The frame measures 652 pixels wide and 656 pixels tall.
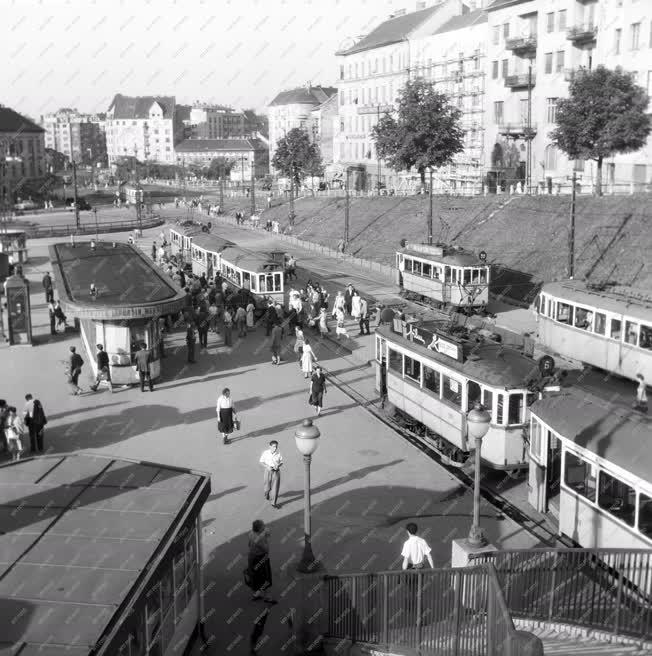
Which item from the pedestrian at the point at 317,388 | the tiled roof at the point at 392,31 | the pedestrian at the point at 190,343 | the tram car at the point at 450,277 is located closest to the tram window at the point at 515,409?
the pedestrian at the point at 317,388

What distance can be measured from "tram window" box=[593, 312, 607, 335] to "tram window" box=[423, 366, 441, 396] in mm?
8459

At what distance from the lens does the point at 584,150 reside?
157ft

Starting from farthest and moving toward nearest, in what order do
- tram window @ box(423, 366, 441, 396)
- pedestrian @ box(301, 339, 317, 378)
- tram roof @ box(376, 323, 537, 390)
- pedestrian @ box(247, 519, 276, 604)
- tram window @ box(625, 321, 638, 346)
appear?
pedestrian @ box(301, 339, 317, 378) < tram window @ box(625, 321, 638, 346) < tram window @ box(423, 366, 441, 396) < tram roof @ box(376, 323, 537, 390) < pedestrian @ box(247, 519, 276, 604)

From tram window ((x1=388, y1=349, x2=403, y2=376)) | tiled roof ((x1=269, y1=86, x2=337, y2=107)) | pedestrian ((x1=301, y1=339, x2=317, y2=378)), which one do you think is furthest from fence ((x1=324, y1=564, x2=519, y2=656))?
tiled roof ((x1=269, y1=86, x2=337, y2=107))

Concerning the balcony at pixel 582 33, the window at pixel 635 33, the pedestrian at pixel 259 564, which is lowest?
the pedestrian at pixel 259 564

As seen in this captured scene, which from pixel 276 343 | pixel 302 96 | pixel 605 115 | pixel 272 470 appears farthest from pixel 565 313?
pixel 302 96

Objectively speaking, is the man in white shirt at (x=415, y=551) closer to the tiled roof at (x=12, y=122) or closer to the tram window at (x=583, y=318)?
the tram window at (x=583, y=318)

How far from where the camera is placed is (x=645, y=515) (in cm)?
1133

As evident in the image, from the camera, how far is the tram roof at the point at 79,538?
7.67 metres

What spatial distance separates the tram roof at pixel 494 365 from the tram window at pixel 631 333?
7.35 m

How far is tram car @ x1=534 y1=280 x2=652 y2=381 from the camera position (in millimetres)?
23406

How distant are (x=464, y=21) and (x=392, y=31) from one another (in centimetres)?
1519

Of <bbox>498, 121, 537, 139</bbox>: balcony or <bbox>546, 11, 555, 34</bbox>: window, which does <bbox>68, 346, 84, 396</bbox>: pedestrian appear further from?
<bbox>546, 11, 555, 34</bbox>: window

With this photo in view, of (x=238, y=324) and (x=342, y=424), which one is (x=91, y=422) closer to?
(x=342, y=424)
